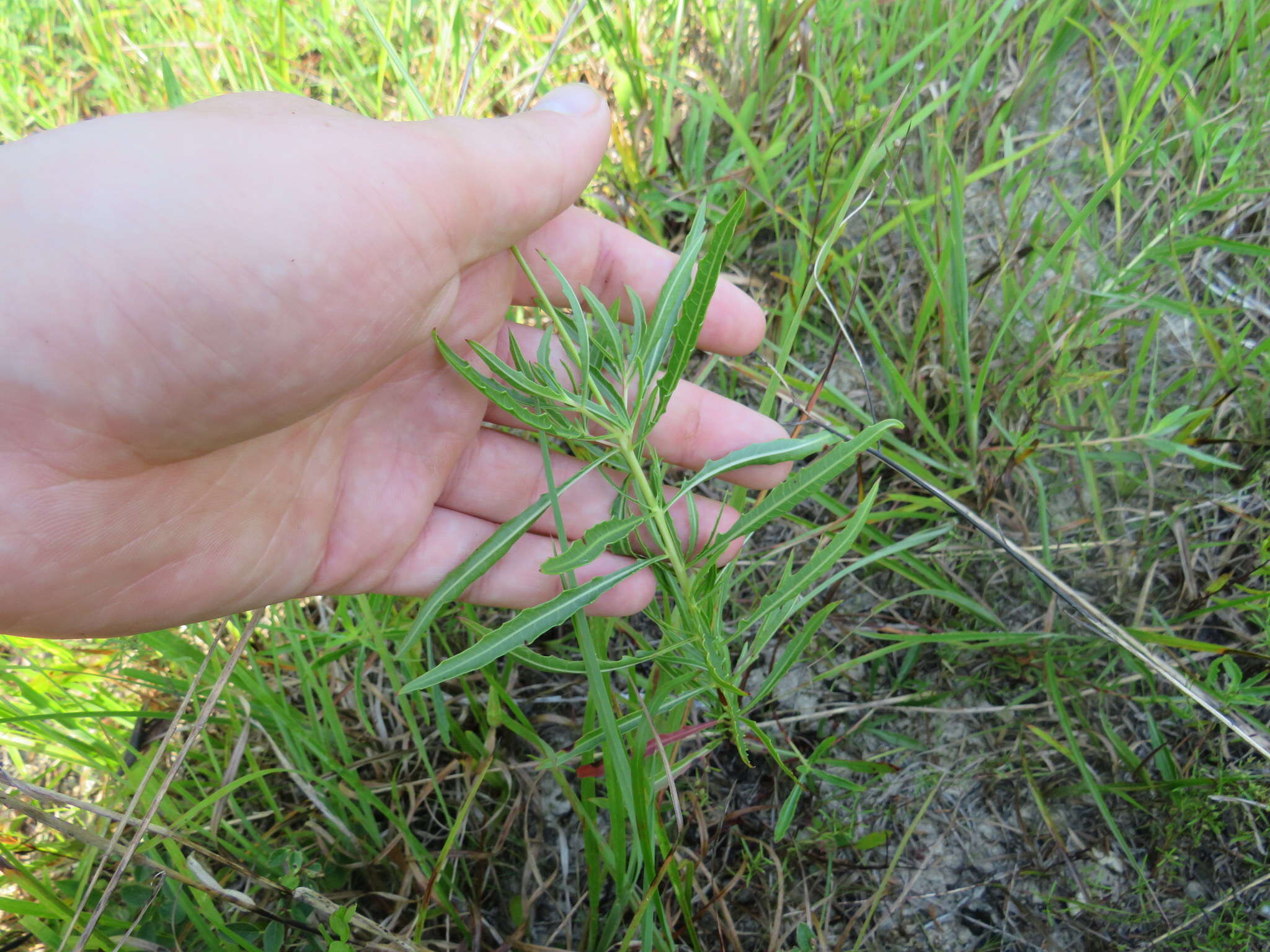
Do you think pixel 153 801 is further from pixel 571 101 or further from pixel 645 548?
pixel 571 101

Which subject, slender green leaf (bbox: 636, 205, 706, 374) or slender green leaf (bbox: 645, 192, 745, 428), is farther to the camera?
slender green leaf (bbox: 636, 205, 706, 374)

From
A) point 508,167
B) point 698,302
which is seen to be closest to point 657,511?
point 698,302

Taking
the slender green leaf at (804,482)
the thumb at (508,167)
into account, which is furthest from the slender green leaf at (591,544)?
the thumb at (508,167)

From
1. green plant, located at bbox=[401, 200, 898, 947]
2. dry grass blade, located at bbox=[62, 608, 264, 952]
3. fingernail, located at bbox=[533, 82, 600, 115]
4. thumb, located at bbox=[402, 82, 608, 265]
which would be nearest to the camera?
dry grass blade, located at bbox=[62, 608, 264, 952]

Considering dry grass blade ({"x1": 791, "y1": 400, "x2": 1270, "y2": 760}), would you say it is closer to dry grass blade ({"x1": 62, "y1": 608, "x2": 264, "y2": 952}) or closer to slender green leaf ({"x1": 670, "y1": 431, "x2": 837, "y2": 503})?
slender green leaf ({"x1": 670, "y1": 431, "x2": 837, "y2": 503})

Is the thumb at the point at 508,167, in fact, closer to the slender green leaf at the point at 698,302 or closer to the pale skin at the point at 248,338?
the pale skin at the point at 248,338

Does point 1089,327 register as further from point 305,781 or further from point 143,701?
point 143,701

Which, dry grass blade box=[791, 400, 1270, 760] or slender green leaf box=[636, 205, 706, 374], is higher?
slender green leaf box=[636, 205, 706, 374]

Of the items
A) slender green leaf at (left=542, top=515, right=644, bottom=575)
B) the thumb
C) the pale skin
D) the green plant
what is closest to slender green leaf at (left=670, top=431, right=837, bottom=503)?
the green plant

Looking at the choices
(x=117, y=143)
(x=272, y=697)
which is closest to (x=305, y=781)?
(x=272, y=697)
